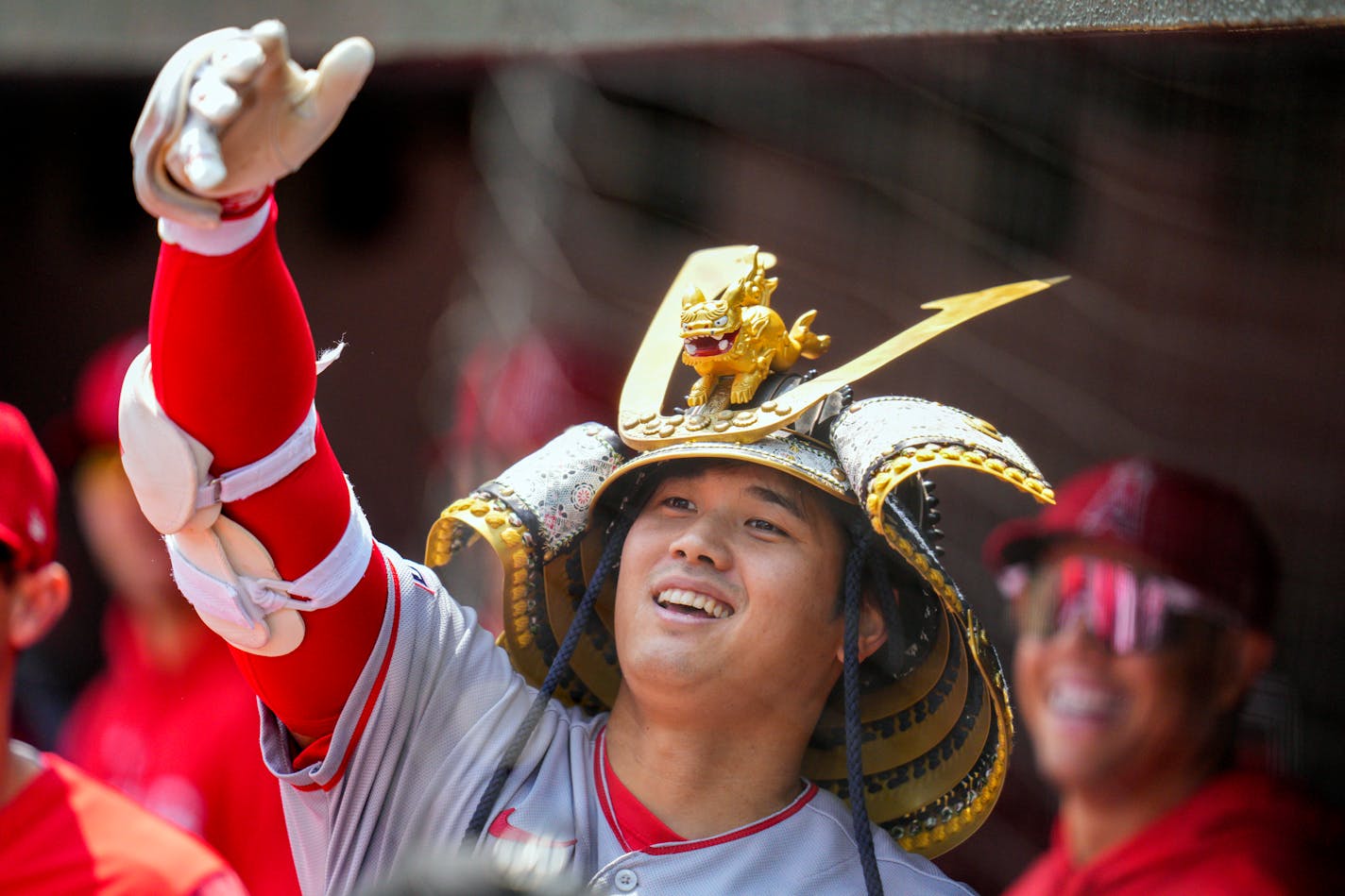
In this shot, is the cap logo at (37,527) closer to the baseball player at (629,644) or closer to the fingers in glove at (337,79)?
the baseball player at (629,644)

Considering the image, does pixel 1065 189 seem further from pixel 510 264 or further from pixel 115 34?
pixel 115 34

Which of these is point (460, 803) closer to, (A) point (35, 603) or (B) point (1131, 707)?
(A) point (35, 603)

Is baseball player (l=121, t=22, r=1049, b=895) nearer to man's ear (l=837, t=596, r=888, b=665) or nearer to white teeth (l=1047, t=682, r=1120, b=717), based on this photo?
man's ear (l=837, t=596, r=888, b=665)

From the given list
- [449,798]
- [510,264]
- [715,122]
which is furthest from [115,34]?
[449,798]

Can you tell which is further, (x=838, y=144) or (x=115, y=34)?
(x=115, y=34)

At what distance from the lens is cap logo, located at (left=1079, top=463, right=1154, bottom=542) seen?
125 centimetres

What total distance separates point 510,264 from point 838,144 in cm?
44

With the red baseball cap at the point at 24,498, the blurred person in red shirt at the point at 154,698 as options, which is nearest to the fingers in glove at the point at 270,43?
the red baseball cap at the point at 24,498

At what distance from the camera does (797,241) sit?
1.59 m

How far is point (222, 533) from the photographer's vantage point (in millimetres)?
1241

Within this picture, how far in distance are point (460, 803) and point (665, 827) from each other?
0.69ft

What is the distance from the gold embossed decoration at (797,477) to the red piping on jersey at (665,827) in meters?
0.09

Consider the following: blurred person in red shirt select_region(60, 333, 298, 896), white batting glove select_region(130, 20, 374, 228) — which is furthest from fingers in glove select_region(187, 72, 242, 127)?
blurred person in red shirt select_region(60, 333, 298, 896)

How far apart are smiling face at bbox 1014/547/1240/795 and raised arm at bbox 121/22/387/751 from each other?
2.16ft
